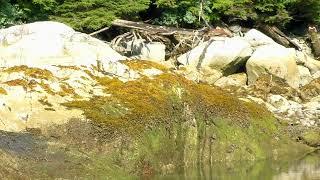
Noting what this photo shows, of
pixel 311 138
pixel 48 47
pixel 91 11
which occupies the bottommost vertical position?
pixel 311 138

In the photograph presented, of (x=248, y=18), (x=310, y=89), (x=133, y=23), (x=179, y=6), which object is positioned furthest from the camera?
(x=248, y=18)

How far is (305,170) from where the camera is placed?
14.0 metres

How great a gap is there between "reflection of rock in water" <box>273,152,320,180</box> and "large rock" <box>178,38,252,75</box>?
598 cm

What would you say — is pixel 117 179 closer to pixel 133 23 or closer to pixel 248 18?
pixel 133 23

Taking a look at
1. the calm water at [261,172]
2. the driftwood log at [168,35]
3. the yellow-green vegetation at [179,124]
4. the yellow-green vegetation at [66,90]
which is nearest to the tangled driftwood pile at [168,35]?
the driftwood log at [168,35]

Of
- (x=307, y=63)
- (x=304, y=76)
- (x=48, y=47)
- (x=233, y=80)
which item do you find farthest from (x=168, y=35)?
(x=48, y=47)

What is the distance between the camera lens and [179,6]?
24984 mm

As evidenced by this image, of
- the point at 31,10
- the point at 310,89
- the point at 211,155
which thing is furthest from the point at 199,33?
the point at 211,155

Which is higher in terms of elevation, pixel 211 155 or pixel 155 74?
pixel 155 74

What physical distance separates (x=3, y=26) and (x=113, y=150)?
10.8m

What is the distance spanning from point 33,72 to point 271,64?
31.3 ft

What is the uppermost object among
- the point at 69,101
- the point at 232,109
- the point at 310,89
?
the point at 69,101

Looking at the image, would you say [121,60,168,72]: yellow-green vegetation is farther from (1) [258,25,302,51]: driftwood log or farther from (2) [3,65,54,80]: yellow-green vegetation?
(1) [258,25,302,51]: driftwood log

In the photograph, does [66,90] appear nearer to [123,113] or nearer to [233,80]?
[123,113]
